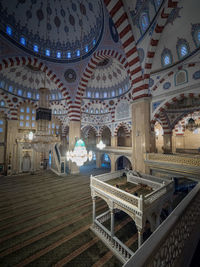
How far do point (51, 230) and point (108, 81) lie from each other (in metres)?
14.8

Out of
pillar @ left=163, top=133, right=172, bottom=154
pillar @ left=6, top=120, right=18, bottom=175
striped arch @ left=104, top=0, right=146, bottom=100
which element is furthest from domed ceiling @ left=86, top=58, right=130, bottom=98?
pillar @ left=6, top=120, right=18, bottom=175

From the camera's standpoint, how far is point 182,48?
5918mm

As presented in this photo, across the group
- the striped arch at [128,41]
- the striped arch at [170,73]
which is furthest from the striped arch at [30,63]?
the striped arch at [170,73]

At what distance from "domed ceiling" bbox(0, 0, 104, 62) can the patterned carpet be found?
959cm

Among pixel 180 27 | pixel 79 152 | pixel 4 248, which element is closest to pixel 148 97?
pixel 180 27

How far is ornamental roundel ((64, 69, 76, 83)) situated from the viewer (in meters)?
11.4

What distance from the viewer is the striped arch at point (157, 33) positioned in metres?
5.01

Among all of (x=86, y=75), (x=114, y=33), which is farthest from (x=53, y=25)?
(x=114, y=33)

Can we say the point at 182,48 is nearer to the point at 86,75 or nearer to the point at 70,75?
the point at 86,75

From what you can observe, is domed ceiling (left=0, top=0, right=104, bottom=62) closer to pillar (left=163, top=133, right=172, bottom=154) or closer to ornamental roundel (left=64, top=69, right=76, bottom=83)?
ornamental roundel (left=64, top=69, right=76, bottom=83)

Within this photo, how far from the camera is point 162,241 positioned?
4.17 ft

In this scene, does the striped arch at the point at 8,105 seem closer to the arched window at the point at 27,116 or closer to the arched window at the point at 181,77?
the arched window at the point at 27,116

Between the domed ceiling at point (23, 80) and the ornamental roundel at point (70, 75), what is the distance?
2993 millimetres

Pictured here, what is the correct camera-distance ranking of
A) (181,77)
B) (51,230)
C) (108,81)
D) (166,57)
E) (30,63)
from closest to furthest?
1. (51,230)
2. (181,77)
3. (166,57)
4. (30,63)
5. (108,81)
